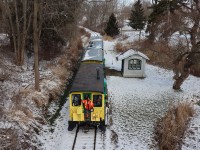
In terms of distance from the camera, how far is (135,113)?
1725 cm

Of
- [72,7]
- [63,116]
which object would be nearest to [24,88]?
[63,116]

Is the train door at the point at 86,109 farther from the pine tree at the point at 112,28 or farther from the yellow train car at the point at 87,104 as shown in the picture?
the pine tree at the point at 112,28

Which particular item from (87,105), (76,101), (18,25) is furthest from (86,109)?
(18,25)

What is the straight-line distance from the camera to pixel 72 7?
998 inches

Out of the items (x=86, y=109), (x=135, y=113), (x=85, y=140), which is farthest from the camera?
(x=135, y=113)

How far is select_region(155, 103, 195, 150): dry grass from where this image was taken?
43.3 ft

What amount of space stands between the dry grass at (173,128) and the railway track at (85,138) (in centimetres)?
340

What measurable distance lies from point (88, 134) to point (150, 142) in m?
3.31

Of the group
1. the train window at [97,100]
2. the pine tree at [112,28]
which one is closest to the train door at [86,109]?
the train window at [97,100]

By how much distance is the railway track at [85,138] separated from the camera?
515 inches

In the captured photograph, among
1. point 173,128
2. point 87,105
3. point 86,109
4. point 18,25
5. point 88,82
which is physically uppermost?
point 18,25

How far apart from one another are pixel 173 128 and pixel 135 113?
12.2ft

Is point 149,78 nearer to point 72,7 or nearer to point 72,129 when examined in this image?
point 72,7

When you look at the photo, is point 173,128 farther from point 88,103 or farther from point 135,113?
point 88,103
